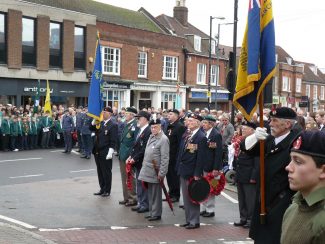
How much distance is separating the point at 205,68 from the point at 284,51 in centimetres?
2093

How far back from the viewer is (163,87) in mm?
41125

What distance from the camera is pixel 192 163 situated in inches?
375

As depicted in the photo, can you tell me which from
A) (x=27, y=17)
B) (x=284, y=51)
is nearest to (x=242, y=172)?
(x=27, y=17)

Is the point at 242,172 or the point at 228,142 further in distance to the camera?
the point at 228,142

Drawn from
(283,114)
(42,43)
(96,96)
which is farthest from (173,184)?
(42,43)

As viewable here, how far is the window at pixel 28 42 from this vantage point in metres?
30.4

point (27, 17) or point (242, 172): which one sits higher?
point (27, 17)

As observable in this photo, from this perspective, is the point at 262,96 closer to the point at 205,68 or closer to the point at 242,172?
the point at 242,172

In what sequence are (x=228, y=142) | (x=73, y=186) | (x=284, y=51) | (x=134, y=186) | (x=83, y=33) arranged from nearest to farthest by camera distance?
(x=134, y=186), (x=73, y=186), (x=228, y=142), (x=83, y=33), (x=284, y=51)

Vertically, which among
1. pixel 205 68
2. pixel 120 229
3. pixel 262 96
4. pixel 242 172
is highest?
pixel 205 68

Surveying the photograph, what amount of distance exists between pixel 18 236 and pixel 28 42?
2423 centimetres

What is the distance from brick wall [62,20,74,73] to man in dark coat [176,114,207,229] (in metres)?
24.1

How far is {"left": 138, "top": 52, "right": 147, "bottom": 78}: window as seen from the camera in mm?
39000

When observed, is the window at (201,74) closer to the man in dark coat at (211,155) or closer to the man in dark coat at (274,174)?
the man in dark coat at (211,155)
